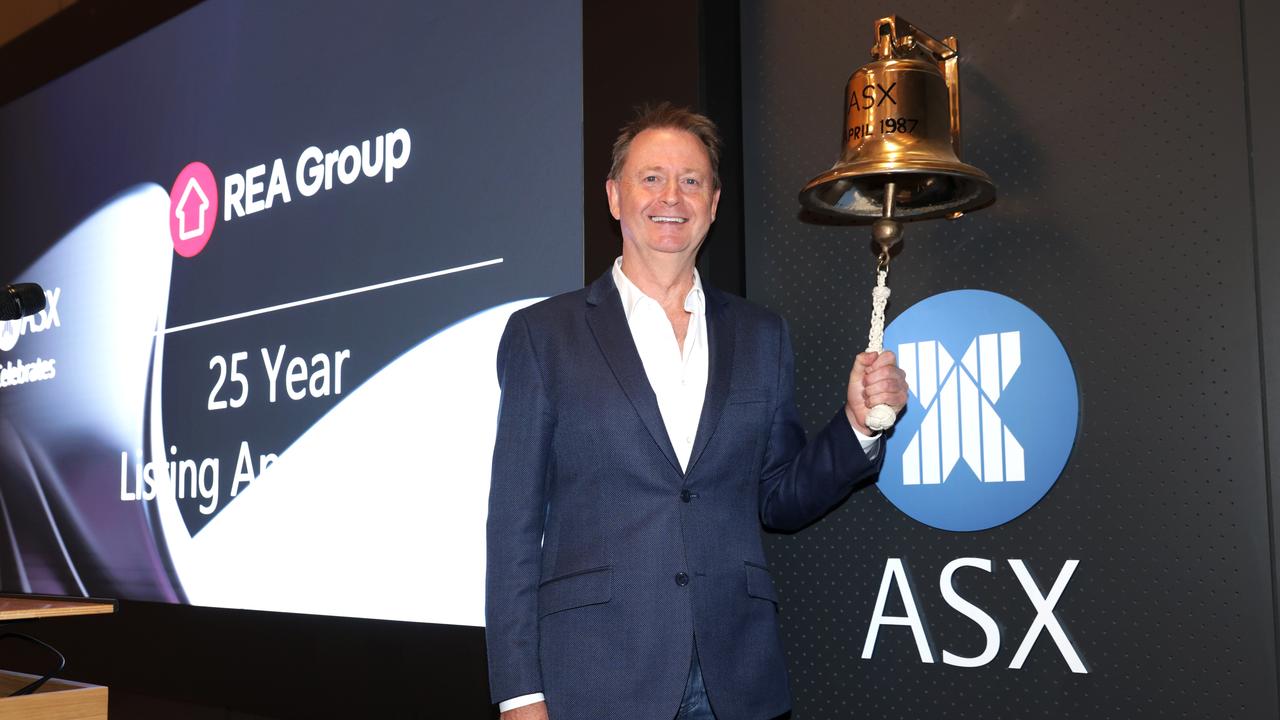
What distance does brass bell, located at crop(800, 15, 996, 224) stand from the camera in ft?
5.60

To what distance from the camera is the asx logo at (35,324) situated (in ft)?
14.3

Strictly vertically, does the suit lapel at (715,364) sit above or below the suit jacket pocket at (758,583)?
above

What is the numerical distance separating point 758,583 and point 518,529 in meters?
0.42

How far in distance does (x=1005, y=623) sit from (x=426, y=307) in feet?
5.58

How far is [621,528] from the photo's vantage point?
5.81 ft

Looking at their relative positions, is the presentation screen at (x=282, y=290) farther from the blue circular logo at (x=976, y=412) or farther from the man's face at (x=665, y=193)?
the blue circular logo at (x=976, y=412)

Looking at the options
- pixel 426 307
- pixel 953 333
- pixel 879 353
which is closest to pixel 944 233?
pixel 953 333

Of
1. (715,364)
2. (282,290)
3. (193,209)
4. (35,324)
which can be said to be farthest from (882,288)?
(35,324)

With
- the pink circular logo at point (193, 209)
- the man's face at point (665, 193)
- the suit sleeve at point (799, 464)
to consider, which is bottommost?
the suit sleeve at point (799, 464)

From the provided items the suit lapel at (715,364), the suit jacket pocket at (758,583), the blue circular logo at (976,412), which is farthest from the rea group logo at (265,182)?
the suit jacket pocket at (758,583)

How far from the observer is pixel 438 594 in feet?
9.24

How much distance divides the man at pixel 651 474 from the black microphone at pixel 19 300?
0.95m

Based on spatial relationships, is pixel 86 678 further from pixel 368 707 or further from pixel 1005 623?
pixel 1005 623

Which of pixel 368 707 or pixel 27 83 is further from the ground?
pixel 27 83
